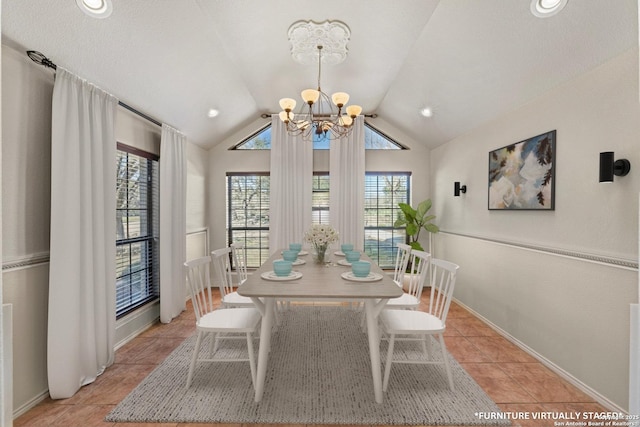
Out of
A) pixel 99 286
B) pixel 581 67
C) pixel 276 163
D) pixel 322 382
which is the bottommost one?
pixel 322 382

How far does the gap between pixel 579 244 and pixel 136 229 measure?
153 inches

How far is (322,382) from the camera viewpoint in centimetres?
244

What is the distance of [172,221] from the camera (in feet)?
12.4

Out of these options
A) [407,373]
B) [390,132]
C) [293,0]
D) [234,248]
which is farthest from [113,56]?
[390,132]

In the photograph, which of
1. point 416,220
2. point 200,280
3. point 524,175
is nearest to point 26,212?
point 200,280

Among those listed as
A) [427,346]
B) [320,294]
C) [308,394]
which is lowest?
[308,394]

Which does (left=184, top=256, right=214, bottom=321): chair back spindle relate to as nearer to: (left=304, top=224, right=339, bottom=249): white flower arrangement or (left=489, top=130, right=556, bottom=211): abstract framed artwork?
(left=304, top=224, right=339, bottom=249): white flower arrangement

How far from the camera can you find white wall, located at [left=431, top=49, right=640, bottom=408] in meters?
2.12

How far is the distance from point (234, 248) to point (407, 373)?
1.95 m

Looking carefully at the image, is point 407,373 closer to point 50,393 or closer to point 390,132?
point 50,393

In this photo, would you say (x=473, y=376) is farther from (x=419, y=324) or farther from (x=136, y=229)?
(x=136, y=229)

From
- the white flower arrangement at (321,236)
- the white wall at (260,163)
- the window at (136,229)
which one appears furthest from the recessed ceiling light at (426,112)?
the window at (136,229)

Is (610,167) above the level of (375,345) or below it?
above

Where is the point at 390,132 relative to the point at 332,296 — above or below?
above
